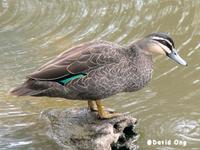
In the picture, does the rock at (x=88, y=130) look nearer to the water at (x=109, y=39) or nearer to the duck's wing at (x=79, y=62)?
the water at (x=109, y=39)

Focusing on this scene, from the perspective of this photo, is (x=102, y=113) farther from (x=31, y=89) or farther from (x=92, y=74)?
(x=31, y=89)

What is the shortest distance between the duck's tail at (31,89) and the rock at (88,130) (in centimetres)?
48

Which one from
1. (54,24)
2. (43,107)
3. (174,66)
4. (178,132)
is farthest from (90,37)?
(178,132)

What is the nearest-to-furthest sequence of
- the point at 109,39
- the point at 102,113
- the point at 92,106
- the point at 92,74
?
the point at 92,74, the point at 102,113, the point at 92,106, the point at 109,39

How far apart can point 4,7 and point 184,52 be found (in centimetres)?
390

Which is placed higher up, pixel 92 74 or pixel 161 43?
pixel 161 43

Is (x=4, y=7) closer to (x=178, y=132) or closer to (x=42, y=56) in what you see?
(x=42, y=56)

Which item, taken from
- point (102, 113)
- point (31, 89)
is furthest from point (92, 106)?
point (31, 89)

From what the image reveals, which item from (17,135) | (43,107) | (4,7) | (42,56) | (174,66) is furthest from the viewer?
(4,7)

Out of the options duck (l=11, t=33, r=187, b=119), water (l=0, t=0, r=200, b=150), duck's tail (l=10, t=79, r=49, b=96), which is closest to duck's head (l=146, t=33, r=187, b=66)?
duck (l=11, t=33, r=187, b=119)

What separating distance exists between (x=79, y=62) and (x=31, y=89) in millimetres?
518

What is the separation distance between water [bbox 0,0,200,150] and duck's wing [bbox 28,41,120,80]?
69 cm

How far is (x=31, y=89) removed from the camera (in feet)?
19.2

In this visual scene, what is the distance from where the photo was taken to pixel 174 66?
8.07 metres
